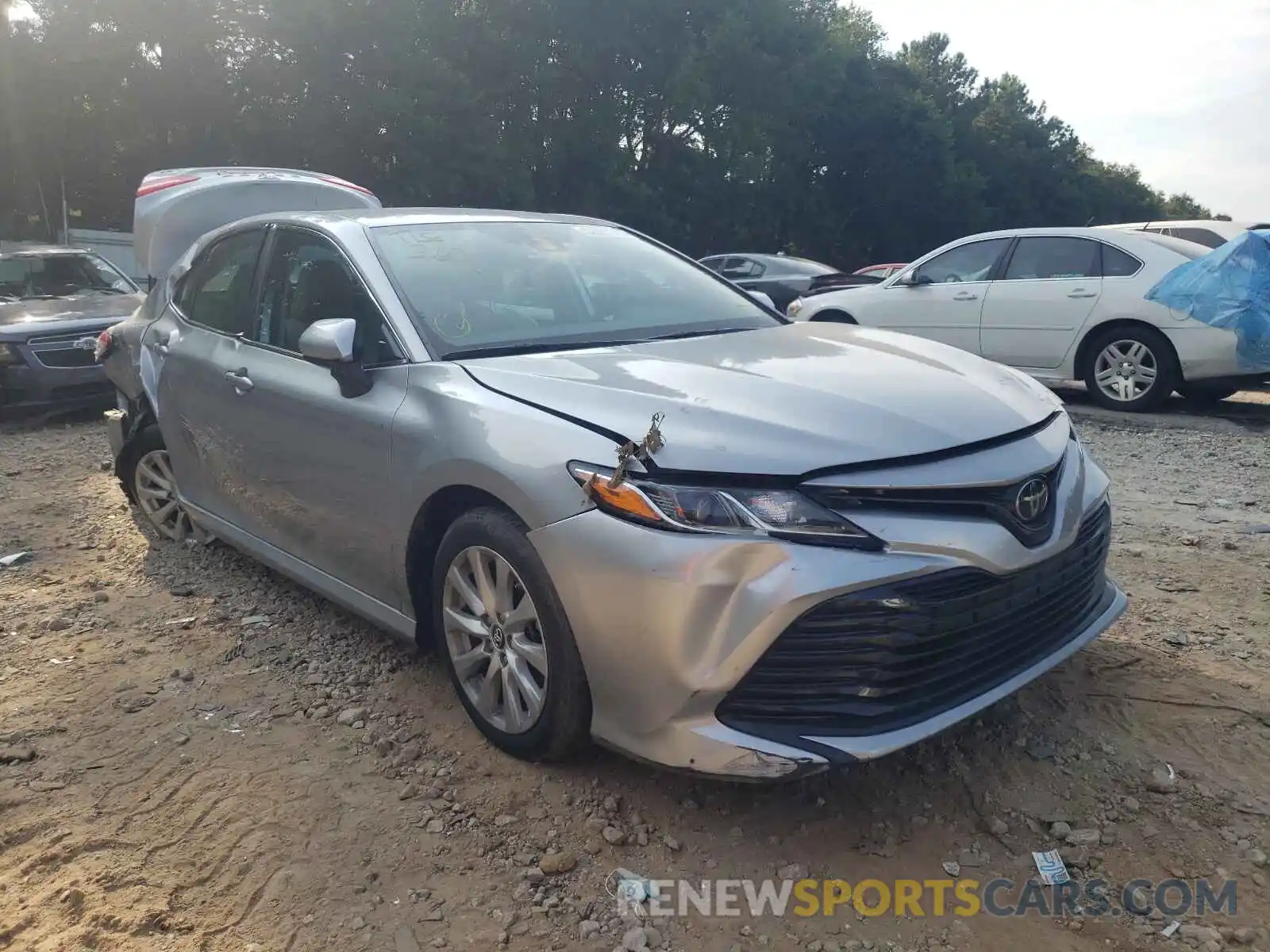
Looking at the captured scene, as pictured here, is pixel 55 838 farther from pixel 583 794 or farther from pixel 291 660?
pixel 583 794

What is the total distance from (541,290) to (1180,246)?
6535 mm

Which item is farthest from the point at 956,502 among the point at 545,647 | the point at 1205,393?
the point at 1205,393

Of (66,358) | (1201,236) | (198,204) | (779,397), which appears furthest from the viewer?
(1201,236)

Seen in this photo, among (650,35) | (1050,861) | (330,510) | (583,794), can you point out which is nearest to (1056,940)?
(1050,861)

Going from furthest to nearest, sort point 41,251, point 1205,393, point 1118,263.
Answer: point 41,251
point 1205,393
point 1118,263

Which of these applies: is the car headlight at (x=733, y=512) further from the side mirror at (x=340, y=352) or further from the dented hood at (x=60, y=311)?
the dented hood at (x=60, y=311)

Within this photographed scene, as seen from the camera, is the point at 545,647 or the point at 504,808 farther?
the point at 504,808

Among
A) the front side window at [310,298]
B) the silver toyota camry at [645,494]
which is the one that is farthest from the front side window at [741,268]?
the front side window at [310,298]

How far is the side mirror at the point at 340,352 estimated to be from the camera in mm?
3098

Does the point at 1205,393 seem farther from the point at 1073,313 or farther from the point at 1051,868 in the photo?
the point at 1051,868

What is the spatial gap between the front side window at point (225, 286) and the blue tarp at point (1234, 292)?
6580mm

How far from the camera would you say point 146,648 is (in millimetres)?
3865

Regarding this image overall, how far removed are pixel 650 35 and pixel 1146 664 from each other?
92.1 ft

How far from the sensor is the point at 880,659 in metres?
2.31
